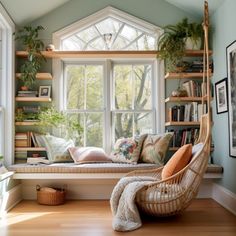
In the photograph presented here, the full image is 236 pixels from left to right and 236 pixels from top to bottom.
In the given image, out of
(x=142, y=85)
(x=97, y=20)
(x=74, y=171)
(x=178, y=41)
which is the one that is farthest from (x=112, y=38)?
(x=74, y=171)

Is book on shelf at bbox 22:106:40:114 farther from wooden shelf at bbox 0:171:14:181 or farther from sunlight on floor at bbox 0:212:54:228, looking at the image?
sunlight on floor at bbox 0:212:54:228

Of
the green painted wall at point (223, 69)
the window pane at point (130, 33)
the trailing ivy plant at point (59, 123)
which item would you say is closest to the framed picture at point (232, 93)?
the green painted wall at point (223, 69)

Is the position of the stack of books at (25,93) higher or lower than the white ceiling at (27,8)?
lower

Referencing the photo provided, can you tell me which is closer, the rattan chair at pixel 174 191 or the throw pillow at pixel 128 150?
the rattan chair at pixel 174 191

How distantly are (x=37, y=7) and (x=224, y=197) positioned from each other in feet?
11.8

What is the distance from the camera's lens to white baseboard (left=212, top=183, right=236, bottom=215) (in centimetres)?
392

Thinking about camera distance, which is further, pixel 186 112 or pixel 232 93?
pixel 186 112

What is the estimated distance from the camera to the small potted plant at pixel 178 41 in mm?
4820

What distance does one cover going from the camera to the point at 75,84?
520 cm

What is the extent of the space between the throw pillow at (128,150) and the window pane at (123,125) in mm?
344

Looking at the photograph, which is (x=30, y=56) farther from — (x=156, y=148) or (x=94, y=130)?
(x=156, y=148)

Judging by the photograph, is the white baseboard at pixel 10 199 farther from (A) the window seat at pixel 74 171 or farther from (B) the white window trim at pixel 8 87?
(B) the white window trim at pixel 8 87

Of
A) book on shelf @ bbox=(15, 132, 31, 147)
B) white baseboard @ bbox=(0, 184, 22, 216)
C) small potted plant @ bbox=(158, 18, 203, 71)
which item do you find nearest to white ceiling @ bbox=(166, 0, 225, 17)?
small potted plant @ bbox=(158, 18, 203, 71)

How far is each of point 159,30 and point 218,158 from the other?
2089 mm
